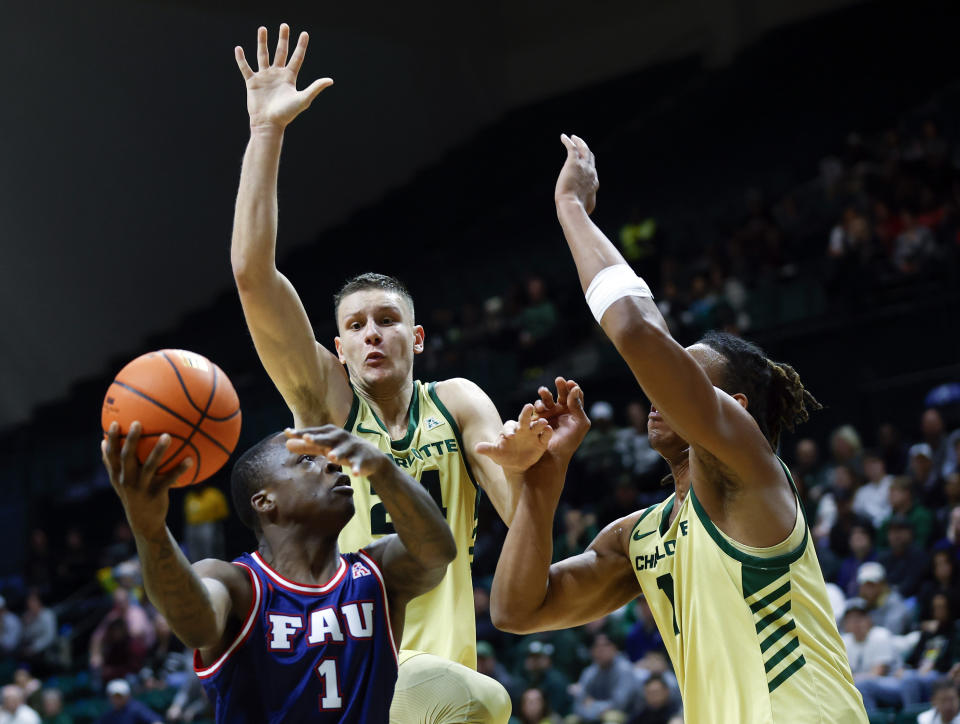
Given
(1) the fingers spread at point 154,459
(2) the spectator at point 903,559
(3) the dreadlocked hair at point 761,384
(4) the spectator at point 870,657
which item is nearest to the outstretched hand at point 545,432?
(3) the dreadlocked hair at point 761,384

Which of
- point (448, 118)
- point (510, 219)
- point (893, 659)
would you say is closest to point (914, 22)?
point (510, 219)

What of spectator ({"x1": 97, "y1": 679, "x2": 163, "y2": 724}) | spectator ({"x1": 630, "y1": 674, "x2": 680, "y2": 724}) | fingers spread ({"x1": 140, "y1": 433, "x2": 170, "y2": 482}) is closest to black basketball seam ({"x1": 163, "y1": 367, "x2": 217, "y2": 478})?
fingers spread ({"x1": 140, "y1": 433, "x2": 170, "y2": 482})

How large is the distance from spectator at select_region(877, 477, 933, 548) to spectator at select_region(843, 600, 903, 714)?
→ 1.09 m

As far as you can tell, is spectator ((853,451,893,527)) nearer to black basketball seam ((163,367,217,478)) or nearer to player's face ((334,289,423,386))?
player's face ((334,289,423,386))

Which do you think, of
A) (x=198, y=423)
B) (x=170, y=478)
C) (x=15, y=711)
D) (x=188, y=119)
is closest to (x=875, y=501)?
(x=198, y=423)

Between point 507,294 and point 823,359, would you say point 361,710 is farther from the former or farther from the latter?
point 507,294

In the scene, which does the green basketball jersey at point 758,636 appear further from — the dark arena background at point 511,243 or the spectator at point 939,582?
the spectator at point 939,582

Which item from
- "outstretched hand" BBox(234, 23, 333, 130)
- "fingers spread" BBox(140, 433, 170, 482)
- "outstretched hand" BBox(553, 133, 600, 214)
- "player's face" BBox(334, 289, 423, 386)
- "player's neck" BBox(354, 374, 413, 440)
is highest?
"outstretched hand" BBox(234, 23, 333, 130)

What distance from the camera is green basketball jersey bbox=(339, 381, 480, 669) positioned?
4238mm

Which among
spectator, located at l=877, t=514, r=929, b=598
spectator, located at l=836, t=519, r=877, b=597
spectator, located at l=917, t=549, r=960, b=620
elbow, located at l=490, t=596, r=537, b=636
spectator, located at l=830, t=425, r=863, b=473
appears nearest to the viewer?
elbow, located at l=490, t=596, r=537, b=636

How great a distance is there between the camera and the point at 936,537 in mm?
10062

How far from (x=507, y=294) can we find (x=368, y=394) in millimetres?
13832

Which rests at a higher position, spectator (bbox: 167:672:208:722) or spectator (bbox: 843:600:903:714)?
spectator (bbox: 167:672:208:722)

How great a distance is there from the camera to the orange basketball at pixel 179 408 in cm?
331
